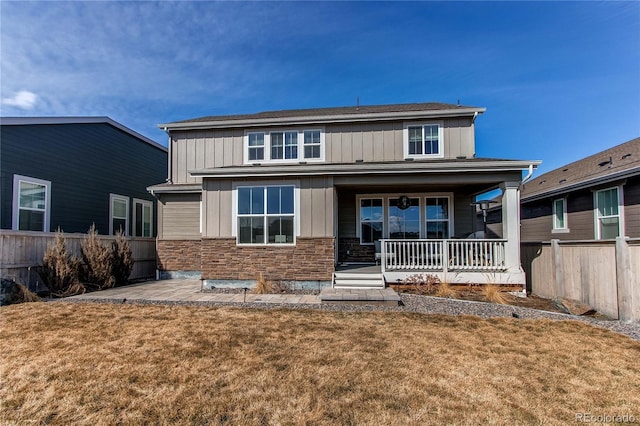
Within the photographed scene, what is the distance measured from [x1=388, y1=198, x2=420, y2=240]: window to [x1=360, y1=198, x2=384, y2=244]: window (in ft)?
1.34

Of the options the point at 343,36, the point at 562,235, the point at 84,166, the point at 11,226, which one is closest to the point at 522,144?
the point at 562,235

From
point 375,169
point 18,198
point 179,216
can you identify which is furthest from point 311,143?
point 18,198

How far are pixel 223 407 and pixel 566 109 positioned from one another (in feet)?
70.0

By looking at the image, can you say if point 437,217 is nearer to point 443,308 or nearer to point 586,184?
point 586,184

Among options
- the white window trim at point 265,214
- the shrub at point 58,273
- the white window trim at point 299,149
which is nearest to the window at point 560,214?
the white window trim at point 299,149

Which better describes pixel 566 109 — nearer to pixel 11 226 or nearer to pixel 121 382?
pixel 121 382

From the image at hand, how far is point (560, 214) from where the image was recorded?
12.5 m

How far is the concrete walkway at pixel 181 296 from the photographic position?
25.2ft

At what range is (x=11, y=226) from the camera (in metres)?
10.1

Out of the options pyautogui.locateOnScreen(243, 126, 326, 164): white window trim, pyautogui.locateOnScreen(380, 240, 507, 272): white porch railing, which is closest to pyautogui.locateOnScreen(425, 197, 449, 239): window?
pyautogui.locateOnScreen(380, 240, 507, 272): white porch railing

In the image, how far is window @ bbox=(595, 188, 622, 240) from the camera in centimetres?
977

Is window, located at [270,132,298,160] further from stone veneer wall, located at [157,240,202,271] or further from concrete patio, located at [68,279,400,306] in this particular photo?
concrete patio, located at [68,279,400,306]

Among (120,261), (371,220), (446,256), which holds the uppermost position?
(371,220)

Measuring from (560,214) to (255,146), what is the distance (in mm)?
12542
